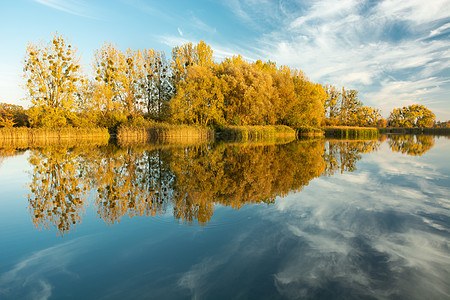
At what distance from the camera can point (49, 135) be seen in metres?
29.0

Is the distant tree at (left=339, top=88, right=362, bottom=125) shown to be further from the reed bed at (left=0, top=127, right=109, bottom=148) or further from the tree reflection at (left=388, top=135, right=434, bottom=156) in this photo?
the reed bed at (left=0, top=127, right=109, bottom=148)

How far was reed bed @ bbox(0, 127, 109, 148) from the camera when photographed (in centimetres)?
2662

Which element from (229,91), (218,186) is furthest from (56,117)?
(218,186)

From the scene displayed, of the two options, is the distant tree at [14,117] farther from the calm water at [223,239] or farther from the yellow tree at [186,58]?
the calm water at [223,239]

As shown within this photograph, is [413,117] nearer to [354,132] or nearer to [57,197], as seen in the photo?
[354,132]

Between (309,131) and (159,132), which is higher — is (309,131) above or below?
above

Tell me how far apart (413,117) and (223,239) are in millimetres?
92078

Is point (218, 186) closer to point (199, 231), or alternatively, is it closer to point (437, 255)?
point (199, 231)

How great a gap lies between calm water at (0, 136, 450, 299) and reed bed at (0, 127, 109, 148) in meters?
22.4

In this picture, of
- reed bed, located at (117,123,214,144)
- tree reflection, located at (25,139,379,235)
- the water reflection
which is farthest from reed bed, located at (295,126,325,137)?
tree reflection, located at (25,139,379,235)

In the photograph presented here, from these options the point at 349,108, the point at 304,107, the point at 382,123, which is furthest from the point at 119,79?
the point at 382,123

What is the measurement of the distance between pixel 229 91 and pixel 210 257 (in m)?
36.1

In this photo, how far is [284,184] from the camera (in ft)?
24.3

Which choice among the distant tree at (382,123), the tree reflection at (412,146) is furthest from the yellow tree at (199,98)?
the distant tree at (382,123)
